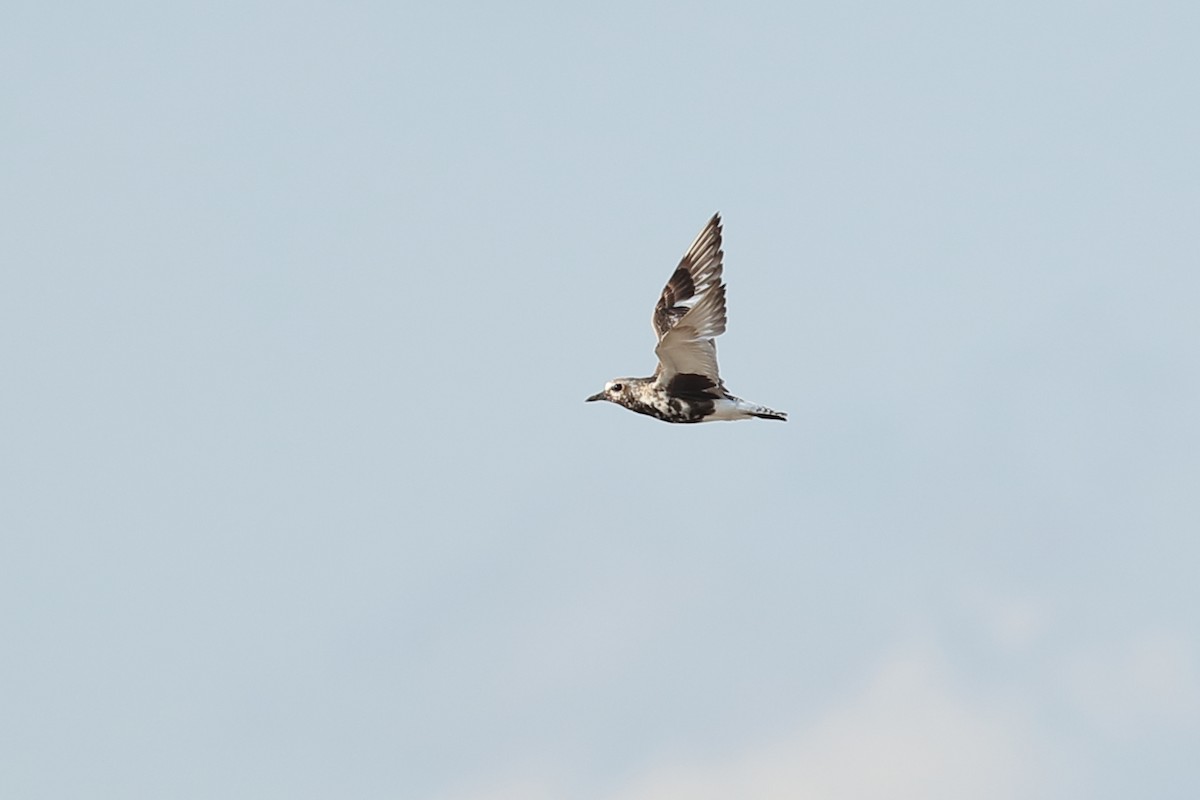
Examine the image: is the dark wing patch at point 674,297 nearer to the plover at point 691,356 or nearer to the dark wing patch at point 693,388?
the plover at point 691,356

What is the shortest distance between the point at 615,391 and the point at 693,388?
137 inches

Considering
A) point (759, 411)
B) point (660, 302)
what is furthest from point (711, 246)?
point (759, 411)

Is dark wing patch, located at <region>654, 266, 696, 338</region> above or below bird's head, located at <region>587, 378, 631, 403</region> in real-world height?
above

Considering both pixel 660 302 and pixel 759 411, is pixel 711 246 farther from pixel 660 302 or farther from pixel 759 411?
pixel 759 411

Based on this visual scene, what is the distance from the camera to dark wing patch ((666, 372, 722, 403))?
5153cm

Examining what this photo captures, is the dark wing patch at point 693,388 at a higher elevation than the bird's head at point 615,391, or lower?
lower

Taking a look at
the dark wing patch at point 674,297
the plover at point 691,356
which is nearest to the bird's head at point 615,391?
the plover at point 691,356

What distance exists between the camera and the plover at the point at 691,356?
50.8 m

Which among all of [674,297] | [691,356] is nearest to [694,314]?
[691,356]

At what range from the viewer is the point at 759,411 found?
51.9 m

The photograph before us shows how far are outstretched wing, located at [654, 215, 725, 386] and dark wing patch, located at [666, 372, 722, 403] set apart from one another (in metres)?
0.11

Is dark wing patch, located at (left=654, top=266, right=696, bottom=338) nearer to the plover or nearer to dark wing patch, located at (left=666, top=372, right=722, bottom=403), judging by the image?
the plover

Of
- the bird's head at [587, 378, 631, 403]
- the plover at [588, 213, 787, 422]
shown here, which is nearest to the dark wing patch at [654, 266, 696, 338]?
the plover at [588, 213, 787, 422]

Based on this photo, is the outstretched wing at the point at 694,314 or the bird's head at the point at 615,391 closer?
the outstretched wing at the point at 694,314
